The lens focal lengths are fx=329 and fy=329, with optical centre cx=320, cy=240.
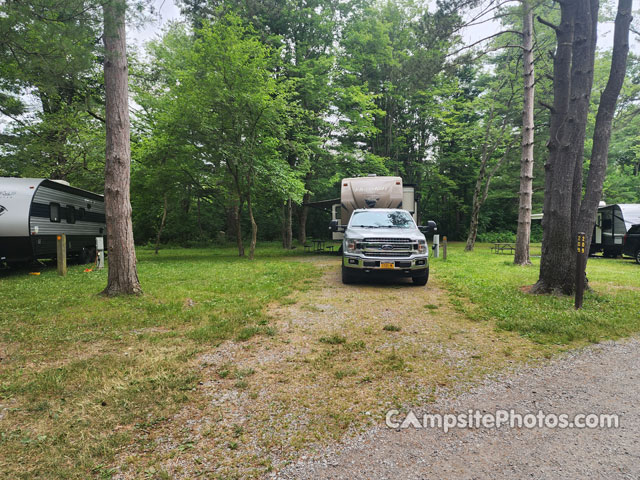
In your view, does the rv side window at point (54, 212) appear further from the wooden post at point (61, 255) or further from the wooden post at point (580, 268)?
the wooden post at point (580, 268)

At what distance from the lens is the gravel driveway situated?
2.02 metres

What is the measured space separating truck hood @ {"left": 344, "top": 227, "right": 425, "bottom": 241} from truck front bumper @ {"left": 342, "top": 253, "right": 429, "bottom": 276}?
498 millimetres

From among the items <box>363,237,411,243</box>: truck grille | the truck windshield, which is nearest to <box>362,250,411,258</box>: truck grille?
<box>363,237,411,243</box>: truck grille

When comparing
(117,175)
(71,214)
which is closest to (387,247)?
(117,175)

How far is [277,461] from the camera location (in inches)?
84.4

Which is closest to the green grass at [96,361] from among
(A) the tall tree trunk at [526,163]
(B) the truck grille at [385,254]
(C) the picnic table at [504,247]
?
(B) the truck grille at [385,254]

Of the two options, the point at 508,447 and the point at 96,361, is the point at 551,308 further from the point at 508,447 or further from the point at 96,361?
the point at 96,361

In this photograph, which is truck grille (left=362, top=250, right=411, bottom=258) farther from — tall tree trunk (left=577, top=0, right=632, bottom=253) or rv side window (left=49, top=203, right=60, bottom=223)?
rv side window (left=49, top=203, right=60, bottom=223)

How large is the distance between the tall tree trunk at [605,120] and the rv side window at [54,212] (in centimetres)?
1503

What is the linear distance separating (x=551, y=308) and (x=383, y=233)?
3850 mm

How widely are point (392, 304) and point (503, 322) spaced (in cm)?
195

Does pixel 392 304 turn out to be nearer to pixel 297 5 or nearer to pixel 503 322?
pixel 503 322

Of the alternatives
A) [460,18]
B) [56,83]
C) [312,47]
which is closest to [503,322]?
[460,18]

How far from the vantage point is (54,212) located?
1130 cm
